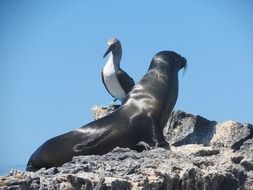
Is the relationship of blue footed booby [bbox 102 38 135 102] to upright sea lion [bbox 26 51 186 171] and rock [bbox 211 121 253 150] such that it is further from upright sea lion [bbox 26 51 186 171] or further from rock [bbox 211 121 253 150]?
rock [bbox 211 121 253 150]

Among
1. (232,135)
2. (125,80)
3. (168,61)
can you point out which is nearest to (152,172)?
Result: (232,135)

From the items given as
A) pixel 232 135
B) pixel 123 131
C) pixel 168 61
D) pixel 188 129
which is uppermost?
pixel 168 61

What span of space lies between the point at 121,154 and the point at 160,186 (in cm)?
109

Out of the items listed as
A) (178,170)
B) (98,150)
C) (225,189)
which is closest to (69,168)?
(178,170)

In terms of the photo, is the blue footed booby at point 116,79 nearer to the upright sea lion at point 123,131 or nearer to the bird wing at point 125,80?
the bird wing at point 125,80

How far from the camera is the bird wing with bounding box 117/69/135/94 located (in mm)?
15555

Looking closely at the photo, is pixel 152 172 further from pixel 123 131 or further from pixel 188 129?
pixel 188 129

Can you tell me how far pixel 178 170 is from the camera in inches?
283

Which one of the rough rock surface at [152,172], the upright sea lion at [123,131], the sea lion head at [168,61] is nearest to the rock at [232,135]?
the rough rock surface at [152,172]

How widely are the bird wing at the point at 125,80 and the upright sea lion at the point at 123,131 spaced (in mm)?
4650

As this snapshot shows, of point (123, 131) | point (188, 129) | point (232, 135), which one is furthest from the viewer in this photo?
point (188, 129)

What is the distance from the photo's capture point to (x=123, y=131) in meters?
9.88

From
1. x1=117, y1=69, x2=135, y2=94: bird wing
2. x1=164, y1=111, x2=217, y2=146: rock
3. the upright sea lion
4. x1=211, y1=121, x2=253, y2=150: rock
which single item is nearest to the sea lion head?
the upright sea lion

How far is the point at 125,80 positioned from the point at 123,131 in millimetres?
5792
